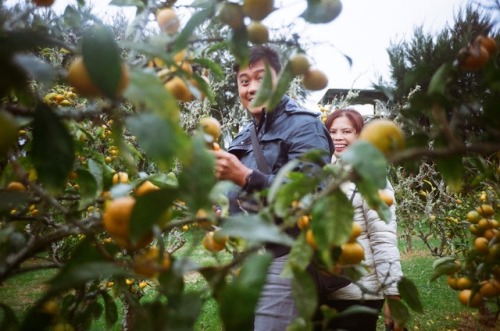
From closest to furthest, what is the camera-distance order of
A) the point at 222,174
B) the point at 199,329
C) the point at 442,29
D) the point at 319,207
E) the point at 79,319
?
1. the point at 319,207
2. the point at 79,319
3. the point at 222,174
4. the point at 199,329
5. the point at 442,29

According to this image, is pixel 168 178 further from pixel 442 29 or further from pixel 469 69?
pixel 442 29

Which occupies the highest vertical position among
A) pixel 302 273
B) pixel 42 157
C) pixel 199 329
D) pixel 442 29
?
pixel 442 29

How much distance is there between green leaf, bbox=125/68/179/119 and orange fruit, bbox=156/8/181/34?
0.36m

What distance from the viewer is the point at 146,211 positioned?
44 cm

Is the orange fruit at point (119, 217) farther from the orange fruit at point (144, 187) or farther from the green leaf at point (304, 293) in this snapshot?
the green leaf at point (304, 293)

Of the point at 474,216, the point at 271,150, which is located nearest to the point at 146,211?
the point at 474,216

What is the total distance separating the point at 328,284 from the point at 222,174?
1.73 feet

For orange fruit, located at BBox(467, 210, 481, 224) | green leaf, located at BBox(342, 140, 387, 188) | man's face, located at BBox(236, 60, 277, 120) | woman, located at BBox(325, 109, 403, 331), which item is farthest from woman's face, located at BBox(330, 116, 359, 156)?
green leaf, located at BBox(342, 140, 387, 188)

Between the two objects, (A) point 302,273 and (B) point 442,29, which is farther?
(B) point 442,29

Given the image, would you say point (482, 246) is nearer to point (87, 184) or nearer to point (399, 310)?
point (399, 310)

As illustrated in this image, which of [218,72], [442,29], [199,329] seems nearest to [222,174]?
[218,72]

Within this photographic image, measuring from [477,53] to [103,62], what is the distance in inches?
20.3

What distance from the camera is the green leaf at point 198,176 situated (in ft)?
1.35

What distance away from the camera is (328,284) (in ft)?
4.41
